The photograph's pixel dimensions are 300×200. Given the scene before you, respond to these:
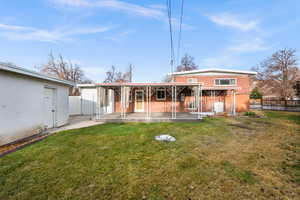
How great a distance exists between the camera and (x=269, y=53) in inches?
917

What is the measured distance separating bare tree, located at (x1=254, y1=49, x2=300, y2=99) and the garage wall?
31.4 meters

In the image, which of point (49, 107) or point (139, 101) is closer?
point (49, 107)

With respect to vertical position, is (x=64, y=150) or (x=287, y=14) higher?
(x=287, y=14)

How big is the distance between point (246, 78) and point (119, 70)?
24905 millimetres

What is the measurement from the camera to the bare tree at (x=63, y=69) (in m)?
21.8

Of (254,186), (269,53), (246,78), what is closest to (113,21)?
(254,186)

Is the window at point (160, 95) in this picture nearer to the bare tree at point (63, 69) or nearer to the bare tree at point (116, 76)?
the bare tree at point (116, 76)

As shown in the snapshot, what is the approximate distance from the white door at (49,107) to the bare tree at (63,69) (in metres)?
20.0

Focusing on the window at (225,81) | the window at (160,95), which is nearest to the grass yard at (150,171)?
the window at (160,95)

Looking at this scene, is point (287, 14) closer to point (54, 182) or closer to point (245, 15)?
point (245, 15)

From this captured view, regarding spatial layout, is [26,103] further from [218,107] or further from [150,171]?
[218,107]

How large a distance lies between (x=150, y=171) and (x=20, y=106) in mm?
5529

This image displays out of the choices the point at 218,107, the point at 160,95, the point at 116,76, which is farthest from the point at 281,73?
the point at 116,76

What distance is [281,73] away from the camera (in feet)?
71.8
